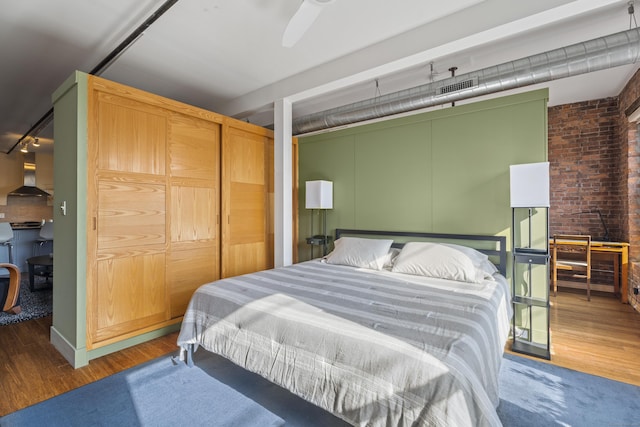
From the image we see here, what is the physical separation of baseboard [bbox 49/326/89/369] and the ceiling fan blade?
3.11m

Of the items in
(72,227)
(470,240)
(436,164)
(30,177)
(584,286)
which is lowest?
(584,286)

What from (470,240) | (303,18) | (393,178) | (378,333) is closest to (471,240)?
(470,240)

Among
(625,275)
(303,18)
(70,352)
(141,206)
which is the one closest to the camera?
(303,18)

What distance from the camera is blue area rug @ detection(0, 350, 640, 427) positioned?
1.91 m

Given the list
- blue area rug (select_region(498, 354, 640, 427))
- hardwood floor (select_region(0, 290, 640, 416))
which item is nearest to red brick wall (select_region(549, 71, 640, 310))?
hardwood floor (select_region(0, 290, 640, 416))

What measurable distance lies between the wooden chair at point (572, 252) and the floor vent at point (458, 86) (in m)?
2.97

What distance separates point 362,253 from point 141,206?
7.87 ft

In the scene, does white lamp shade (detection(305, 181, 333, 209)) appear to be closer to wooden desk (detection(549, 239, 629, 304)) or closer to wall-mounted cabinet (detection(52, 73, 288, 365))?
wall-mounted cabinet (detection(52, 73, 288, 365))

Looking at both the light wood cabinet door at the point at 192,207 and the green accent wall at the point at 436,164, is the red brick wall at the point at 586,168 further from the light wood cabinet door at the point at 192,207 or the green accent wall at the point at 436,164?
the light wood cabinet door at the point at 192,207

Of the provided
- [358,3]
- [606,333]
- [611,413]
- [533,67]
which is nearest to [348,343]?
[611,413]

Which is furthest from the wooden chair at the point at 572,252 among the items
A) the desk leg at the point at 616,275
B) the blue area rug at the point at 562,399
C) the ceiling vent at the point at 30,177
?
the ceiling vent at the point at 30,177

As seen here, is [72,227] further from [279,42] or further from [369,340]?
[369,340]

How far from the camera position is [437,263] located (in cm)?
294

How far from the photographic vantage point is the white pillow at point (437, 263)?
278cm
